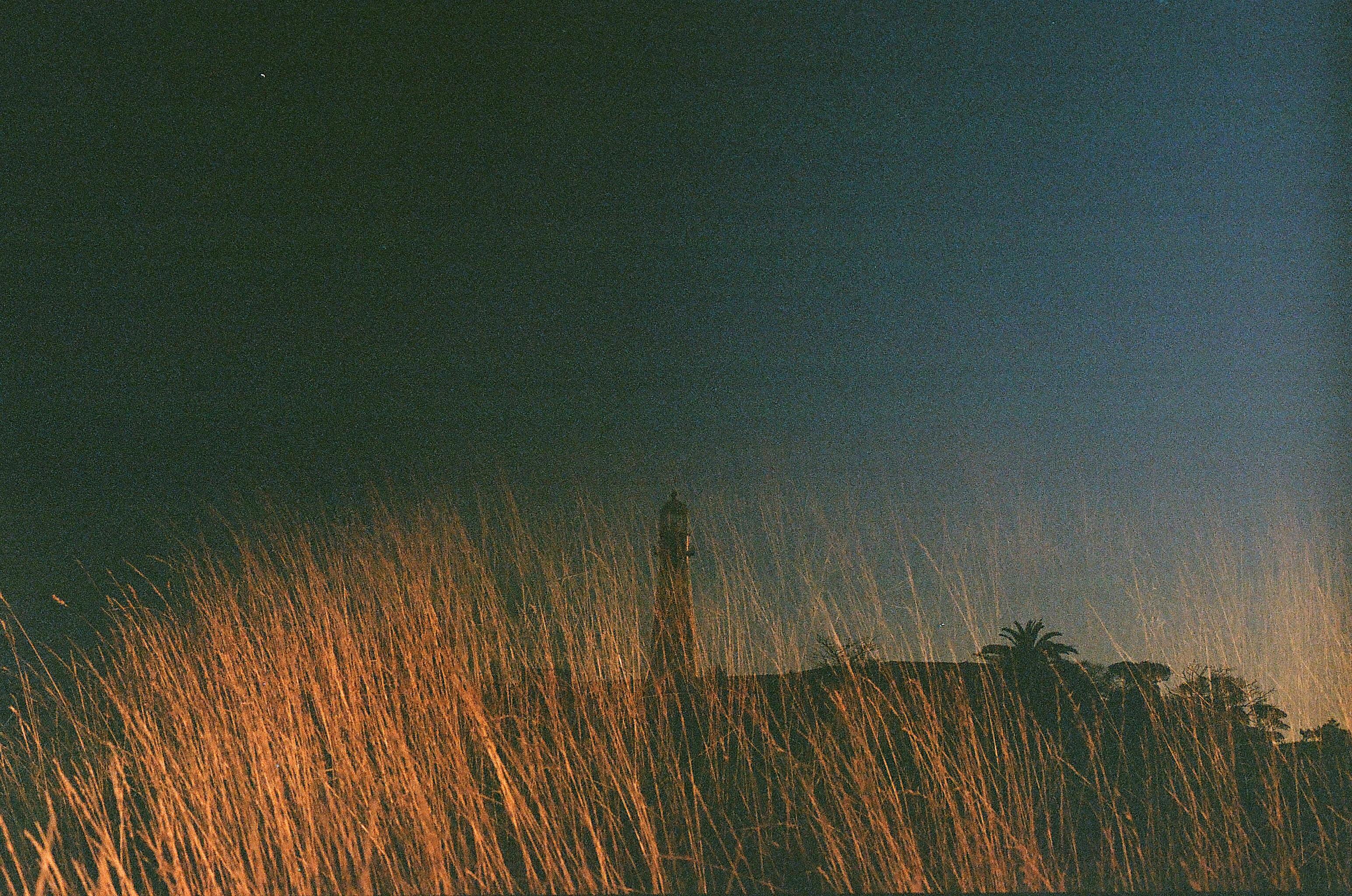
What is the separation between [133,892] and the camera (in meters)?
2.12

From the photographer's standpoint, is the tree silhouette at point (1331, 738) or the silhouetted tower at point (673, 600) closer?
the tree silhouette at point (1331, 738)

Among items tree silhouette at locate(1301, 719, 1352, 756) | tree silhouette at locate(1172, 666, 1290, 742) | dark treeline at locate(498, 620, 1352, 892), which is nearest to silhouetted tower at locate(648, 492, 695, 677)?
dark treeline at locate(498, 620, 1352, 892)

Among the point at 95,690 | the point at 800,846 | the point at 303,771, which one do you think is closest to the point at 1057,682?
the point at 800,846

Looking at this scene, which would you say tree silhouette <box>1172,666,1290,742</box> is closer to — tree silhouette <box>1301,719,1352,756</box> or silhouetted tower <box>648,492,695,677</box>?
tree silhouette <box>1301,719,1352,756</box>

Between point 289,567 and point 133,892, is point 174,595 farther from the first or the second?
point 133,892

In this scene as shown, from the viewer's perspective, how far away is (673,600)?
395cm

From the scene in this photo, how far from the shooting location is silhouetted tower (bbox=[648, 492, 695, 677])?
3803 millimetres

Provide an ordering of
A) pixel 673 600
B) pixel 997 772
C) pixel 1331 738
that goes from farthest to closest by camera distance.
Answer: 1. pixel 673 600
2. pixel 1331 738
3. pixel 997 772

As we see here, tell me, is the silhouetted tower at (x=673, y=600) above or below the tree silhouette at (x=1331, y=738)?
above

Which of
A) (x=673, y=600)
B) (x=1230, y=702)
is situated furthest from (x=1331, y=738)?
(x=673, y=600)

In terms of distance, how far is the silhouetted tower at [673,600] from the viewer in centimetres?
380

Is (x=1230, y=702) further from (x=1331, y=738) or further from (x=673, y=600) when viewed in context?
(x=673, y=600)

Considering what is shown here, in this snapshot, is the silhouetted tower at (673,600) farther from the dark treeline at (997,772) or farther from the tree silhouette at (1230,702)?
the tree silhouette at (1230,702)

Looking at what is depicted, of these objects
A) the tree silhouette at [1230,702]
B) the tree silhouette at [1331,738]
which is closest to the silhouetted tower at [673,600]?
the tree silhouette at [1230,702]
